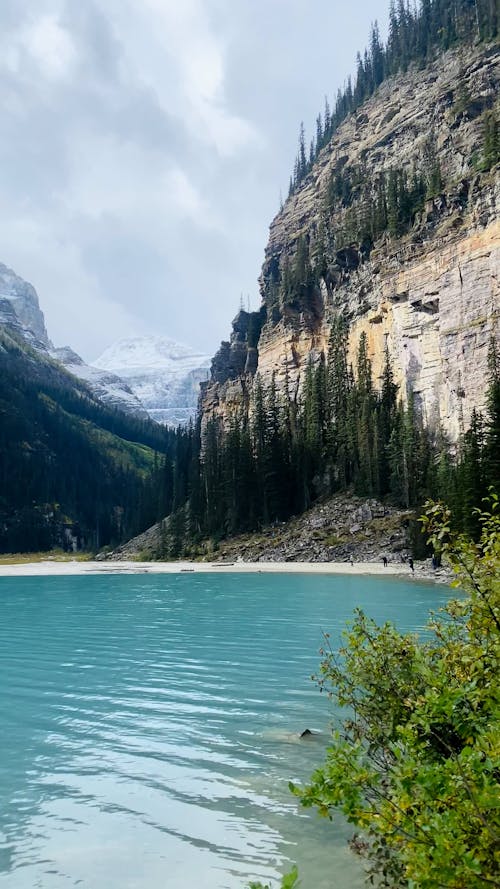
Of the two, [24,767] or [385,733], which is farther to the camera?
[24,767]

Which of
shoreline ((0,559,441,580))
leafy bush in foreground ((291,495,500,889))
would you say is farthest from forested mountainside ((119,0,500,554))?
leafy bush in foreground ((291,495,500,889))

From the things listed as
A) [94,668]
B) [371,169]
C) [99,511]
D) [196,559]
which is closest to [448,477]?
[196,559]

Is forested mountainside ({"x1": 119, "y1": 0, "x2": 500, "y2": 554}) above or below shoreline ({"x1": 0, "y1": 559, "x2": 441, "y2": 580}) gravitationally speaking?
above

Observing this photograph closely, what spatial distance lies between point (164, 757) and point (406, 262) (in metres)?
81.3

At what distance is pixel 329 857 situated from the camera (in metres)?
7.57

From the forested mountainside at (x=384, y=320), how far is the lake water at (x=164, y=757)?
3227cm

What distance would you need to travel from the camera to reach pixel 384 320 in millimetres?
86625

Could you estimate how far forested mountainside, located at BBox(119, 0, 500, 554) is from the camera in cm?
6762

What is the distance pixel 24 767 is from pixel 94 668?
9.01 m

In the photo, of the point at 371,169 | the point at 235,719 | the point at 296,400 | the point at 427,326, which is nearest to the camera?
the point at 235,719

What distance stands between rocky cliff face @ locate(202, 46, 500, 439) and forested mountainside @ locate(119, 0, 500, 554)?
0.31 m

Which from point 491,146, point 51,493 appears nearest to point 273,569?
point 491,146

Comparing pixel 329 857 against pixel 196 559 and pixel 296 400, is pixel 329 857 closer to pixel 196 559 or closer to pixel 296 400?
pixel 196 559

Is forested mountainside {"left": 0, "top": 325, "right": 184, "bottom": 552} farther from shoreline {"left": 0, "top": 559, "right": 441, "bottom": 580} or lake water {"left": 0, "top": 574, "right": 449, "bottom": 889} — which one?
lake water {"left": 0, "top": 574, "right": 449, "bottom": 889}
